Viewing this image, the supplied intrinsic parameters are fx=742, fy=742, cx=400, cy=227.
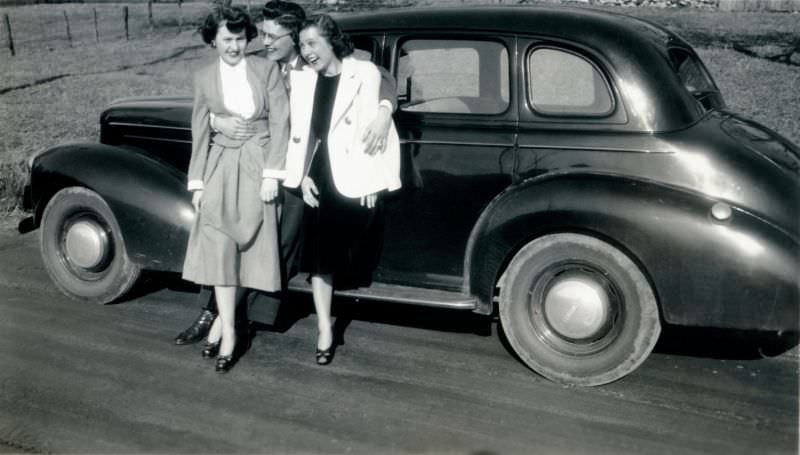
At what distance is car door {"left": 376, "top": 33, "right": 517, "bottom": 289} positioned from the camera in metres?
3.93

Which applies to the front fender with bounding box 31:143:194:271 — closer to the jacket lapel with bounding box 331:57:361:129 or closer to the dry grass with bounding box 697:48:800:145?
the jacket lapel with bounding box 331:57:361:129

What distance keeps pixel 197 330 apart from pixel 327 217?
1133 millimetres

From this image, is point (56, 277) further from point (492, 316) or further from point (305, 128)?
point (492, 316)

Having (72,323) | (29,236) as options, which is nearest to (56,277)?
(72,323)

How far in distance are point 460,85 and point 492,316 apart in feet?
4.83

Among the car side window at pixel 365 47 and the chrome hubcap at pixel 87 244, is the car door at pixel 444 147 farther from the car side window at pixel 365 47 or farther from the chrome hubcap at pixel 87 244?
the chrome hubcap at pixel 87 244

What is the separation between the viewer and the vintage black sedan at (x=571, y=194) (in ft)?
11.2

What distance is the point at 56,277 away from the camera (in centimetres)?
496

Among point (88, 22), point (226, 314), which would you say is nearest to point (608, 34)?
point (226, 314)

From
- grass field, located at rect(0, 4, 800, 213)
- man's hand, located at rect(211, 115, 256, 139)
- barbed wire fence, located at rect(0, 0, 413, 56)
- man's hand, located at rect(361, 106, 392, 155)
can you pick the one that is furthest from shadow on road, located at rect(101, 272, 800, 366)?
barbed wire fence, located at rect(0, 0, 413, 56)

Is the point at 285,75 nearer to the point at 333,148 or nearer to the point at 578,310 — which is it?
the point at 333,148

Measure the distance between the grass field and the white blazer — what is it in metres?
4.71

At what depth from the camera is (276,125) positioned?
374 centimetres

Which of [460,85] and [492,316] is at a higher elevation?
[460,85]
